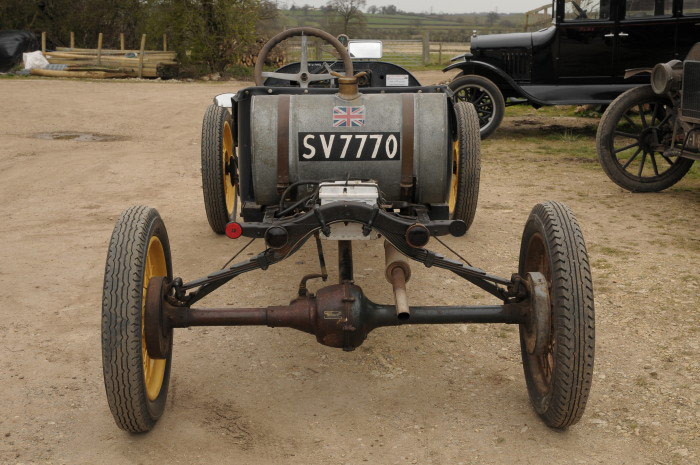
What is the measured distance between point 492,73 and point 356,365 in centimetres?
868

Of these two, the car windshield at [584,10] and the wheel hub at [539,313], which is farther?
the car windshield at [584,10]

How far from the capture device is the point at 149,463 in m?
3.04

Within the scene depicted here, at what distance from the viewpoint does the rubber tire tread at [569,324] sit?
9.96 feet

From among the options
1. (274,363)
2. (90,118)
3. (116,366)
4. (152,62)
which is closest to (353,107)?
(274,363)

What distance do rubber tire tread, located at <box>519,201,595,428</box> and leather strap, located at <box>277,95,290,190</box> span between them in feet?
4.71

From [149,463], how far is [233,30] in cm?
2366

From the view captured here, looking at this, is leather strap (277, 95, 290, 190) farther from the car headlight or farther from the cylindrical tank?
the car headlight

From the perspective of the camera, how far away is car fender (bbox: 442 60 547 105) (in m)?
11.5

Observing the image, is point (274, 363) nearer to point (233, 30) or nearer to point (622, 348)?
point (622, 348)

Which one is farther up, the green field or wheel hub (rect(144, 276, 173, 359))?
the green field

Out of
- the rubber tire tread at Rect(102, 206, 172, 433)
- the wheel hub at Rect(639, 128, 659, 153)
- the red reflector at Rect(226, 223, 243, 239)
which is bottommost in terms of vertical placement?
the rubber tire tread at Rect(102, 206, 172, 433)

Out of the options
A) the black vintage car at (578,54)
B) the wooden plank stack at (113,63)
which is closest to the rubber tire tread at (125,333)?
the black vintage car at (578,54)

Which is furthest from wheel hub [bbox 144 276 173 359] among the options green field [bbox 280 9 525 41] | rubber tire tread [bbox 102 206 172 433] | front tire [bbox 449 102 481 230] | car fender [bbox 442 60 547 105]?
green field [bbox 280 9 525 41]

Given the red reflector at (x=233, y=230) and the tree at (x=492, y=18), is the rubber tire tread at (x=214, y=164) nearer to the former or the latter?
the red reflector at (x=233, y=230)
